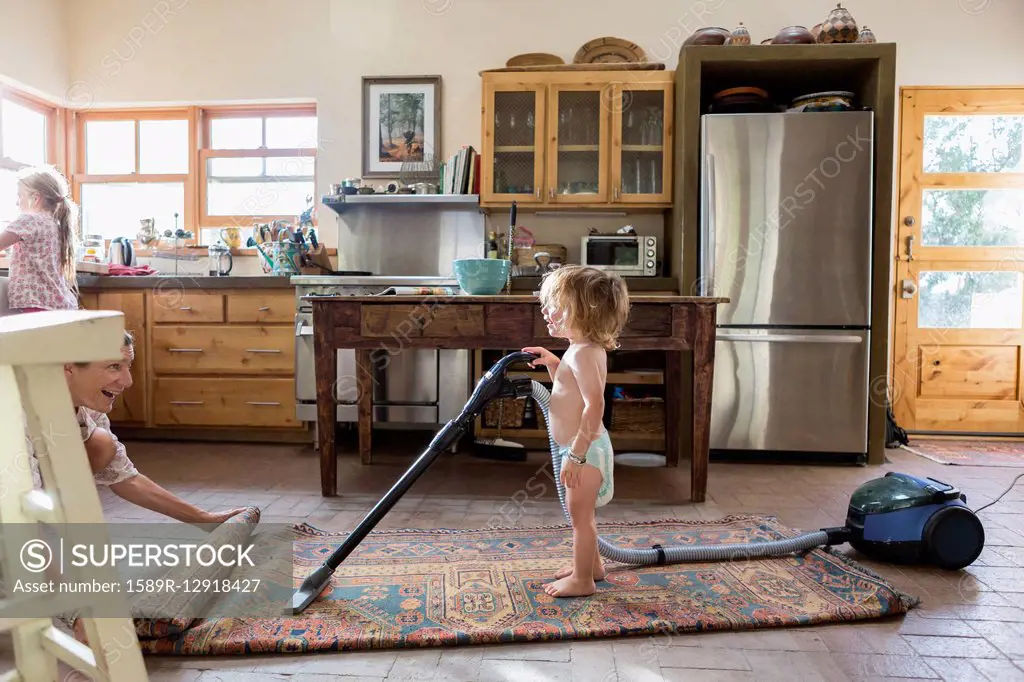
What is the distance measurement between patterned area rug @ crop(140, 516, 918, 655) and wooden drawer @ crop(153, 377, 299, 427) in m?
1.63

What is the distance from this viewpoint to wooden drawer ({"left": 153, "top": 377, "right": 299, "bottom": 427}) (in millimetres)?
3420

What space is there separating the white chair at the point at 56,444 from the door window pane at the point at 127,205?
3928mm

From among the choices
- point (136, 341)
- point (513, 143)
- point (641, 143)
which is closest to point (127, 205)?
point (136, 341)

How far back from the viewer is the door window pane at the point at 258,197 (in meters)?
4.20

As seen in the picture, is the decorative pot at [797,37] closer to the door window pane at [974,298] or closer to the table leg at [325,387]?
the door window pane at [974,298]

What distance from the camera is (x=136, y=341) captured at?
3465 mm

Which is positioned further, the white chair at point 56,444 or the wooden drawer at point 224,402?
the wooden drawer at point 224,402

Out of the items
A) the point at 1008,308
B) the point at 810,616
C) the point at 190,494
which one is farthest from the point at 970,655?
the point at 1008,308

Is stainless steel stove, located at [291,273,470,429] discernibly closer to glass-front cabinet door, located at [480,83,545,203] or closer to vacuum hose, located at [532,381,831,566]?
glass-front cabinet door, located at [480,83,545,203]

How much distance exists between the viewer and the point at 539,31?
3.90 m

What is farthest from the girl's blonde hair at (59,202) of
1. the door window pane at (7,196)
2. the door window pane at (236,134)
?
the door window pane at (236,134)

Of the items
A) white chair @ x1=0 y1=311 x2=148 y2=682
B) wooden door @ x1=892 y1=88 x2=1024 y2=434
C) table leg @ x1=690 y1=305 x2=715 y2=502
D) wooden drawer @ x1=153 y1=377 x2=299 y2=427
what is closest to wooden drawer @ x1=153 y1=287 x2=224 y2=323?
wooden drawer @ x1=153 y1=377 x2=299 y2=427

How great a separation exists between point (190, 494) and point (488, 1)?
3.24m

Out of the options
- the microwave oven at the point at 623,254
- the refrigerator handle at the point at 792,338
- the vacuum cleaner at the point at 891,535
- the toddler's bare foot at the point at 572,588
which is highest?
the microwave oven at the point at 623,254
